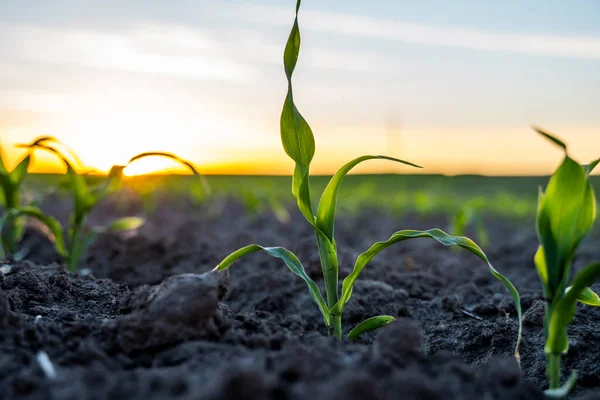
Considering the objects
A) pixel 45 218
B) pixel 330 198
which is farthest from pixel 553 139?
pixel 45 218

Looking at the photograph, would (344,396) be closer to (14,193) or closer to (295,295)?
(295,295)

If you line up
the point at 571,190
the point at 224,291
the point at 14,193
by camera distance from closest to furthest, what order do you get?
the point at 571,190, the point at 224,291, the point at 14,193

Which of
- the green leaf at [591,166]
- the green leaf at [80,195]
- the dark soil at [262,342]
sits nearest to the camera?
the dark soil at [262,342]

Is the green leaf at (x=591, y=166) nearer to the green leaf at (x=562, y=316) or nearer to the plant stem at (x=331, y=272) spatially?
the green leaf at (x=562, y=316)

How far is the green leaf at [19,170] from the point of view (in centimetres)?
348

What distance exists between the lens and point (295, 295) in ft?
10.6

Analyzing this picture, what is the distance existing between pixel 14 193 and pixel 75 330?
2.16 meters

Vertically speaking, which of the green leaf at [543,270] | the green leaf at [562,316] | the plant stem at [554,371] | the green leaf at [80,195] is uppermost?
the green leaf at [80,195]

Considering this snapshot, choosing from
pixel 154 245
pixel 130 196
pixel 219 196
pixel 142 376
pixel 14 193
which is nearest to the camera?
pixel 142 376

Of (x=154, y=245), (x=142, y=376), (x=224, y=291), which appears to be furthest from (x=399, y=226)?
(x=142, y=376)

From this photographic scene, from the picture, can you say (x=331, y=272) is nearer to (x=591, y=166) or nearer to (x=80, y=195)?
(x=591, y=166)

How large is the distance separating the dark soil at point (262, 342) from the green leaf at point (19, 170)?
124cm

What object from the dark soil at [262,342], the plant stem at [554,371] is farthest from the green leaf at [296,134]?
the plant stem at [554,371]

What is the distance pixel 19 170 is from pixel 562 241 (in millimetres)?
3149
